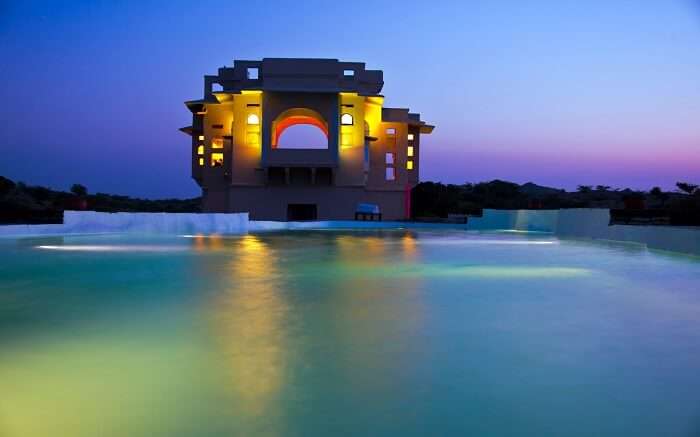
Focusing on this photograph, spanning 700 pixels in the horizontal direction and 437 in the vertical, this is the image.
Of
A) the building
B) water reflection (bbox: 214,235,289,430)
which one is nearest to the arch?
the building

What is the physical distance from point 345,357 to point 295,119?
3709cm

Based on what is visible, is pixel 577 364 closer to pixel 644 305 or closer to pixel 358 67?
pixel 644 305

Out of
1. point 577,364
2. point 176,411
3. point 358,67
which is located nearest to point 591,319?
point 577,364

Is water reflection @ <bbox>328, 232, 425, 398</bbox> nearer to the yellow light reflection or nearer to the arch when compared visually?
the yellow light reflection

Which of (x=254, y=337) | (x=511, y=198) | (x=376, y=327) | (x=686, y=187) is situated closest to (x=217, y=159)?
(x=686, y=187)

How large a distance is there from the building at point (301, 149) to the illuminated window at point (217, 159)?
0.22 ft

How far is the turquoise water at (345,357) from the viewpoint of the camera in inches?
90.5

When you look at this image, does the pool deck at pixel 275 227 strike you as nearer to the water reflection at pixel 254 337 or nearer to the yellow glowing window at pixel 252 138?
the water reflection at pixel 254 337

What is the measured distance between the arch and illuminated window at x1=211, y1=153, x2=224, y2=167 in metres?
3.89

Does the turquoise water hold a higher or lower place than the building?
lower

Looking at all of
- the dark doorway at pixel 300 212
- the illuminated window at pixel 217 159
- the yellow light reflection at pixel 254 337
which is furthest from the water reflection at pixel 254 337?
the illuminated window at pixel 217 159

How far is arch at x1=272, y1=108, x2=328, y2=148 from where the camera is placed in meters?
36.7

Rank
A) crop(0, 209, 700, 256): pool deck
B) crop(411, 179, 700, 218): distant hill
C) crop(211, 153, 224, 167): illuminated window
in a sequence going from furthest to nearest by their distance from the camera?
1. crop(211, 153, 224, 167): illuminated window
2. crop(411, 179, 700, 218): distant hill
3. crop(0, 209, 700, 256): pool deck

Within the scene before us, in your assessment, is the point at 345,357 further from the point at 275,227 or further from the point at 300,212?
the point at 300,212
